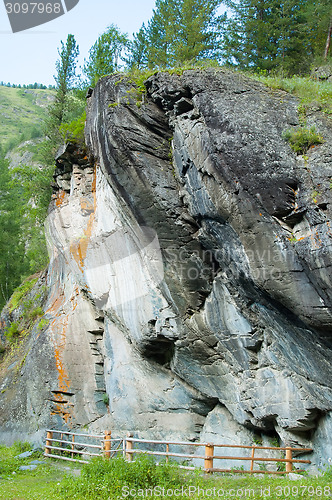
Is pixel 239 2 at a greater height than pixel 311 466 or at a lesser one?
greater

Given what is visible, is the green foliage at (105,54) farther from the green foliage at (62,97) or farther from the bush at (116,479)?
the bush at (116,479)

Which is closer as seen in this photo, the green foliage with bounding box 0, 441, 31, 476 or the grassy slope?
the green foliage with bounding box 0, 441, 31, 476

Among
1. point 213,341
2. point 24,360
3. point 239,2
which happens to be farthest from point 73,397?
point 239,2

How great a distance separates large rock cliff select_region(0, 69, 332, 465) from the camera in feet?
32.1

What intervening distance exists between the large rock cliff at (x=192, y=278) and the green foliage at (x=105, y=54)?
300 inches

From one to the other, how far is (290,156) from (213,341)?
573 cm

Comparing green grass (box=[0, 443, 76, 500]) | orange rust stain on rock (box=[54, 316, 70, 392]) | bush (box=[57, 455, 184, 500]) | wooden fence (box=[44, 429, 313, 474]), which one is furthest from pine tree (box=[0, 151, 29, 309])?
bush (box=[57, 455, 184, 500])

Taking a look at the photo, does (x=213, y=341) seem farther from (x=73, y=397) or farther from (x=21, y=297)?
(x=21, y=297)

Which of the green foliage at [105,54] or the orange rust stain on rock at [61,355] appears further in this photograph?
the green foliage at [105,54]

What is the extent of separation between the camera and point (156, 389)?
14297 millimetres

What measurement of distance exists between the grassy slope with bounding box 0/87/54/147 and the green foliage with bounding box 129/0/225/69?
269ft

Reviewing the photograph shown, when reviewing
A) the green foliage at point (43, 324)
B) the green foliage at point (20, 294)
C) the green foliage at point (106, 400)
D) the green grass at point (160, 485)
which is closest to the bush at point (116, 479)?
the green grass at point (160, 485)

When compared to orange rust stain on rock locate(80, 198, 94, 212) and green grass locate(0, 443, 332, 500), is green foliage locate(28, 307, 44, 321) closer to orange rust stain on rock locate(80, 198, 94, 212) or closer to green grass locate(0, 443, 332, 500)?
orange rust stain on rock locate(80, 198, 94, 212)

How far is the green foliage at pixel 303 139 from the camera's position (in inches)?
399
